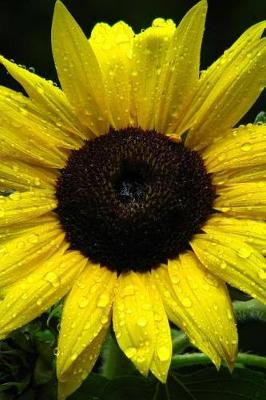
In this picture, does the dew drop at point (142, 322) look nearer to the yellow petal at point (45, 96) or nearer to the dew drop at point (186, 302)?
the dew drop at point (186, 302)

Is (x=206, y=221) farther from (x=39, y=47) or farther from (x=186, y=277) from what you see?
(x=39, y=47)

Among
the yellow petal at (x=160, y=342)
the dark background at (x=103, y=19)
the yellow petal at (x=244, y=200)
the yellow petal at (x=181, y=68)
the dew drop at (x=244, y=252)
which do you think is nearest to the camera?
the yellow petal at (x=160, y=342)

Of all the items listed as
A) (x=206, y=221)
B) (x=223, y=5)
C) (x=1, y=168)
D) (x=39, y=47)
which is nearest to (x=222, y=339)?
(x=206, y=221)

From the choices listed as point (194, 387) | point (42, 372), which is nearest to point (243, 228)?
Answer: point (194, 387)

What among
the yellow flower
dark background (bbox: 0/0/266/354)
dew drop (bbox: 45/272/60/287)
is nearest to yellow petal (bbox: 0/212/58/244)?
the yellow flower

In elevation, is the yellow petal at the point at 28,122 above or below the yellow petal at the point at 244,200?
above

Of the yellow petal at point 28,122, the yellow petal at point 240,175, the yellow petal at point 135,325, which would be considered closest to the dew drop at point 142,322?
the yellow petal at point 135,325
